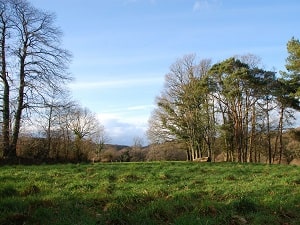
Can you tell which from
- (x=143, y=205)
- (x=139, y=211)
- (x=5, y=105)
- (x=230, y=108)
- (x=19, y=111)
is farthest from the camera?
(x=230, y=108)

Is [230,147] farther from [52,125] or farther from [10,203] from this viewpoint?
[10,203]

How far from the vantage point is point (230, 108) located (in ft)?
145

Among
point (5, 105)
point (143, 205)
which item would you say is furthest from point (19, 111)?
point (143, 205)

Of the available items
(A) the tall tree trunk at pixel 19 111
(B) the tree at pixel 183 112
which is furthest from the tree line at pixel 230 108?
(A) the tall tree trunk at pixel 19 111

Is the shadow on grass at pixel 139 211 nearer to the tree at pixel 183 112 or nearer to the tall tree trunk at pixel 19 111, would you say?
the tall tree trunk at pixel 19 111

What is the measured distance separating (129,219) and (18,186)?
4.69 m

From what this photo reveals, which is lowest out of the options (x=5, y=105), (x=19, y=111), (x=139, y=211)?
(x=139, y=211)

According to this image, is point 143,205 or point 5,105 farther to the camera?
point 5,105

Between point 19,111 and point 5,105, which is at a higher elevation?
point 5,105

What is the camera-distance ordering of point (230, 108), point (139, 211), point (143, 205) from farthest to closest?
point (230, 108) < point (143, 205) < point (139, 211)

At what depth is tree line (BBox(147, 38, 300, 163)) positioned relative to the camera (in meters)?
41.5

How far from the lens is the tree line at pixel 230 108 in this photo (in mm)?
41469

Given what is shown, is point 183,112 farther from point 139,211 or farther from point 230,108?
point 139,211

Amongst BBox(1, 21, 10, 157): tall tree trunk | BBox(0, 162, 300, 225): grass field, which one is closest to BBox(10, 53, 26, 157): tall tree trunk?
BBox(1, 21, 10, 157): tall tree trunk
